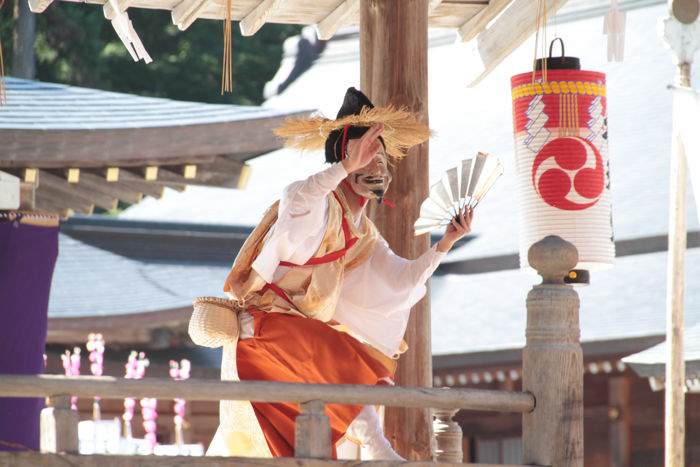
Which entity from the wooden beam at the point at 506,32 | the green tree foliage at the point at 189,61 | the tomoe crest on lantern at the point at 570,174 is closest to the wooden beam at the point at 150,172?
the wooden beam at the point at 506,32

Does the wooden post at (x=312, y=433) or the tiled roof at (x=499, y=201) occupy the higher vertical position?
the tiled roof at (x=499, y=201)

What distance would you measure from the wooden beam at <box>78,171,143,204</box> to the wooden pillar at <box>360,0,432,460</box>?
2.91 m

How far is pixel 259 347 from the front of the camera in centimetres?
473

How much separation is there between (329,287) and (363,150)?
19.1 inches

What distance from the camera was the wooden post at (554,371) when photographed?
171 inches

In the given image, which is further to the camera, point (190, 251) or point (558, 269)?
point (190, 251)

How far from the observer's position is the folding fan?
5016mm

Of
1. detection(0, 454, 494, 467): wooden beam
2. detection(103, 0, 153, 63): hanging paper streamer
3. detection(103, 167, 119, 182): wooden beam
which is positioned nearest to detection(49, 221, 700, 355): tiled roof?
detection(103, 167, 119, 182): wooden beam

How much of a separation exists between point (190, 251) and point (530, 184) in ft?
24.7

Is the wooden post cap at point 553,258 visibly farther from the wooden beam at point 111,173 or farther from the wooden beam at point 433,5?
the wooden beam at point 111,173

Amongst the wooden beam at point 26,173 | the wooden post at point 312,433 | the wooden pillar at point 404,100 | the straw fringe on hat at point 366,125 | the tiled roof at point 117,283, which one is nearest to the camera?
the wooden post at point 312,433

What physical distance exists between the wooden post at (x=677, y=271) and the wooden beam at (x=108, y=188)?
10.5 ft

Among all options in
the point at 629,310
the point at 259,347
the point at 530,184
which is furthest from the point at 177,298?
the point at 259,347

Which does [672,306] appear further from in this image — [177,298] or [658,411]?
[177,298]
